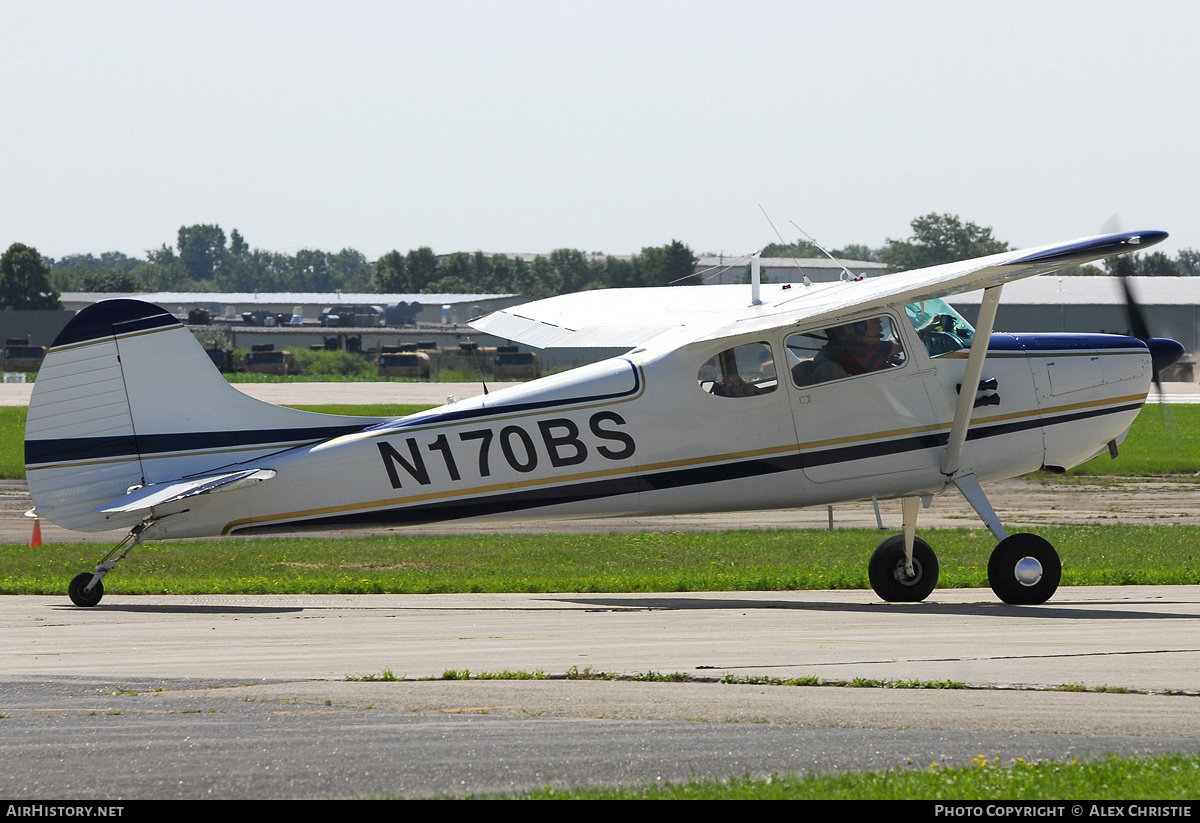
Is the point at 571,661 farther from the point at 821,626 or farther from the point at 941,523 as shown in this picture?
the point at 941,523

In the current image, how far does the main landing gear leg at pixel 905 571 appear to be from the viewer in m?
12.2

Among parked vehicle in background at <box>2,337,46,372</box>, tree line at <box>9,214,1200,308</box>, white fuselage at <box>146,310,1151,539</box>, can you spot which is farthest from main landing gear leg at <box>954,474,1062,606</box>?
tree line at <box>9,214,1200,308</box>

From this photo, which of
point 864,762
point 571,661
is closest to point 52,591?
point 571,661

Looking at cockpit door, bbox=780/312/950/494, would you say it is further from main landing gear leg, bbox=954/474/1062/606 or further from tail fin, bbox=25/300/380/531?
tail fin, bbox=25/300/380/531

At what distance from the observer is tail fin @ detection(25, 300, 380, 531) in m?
11.1

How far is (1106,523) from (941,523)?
8.34 ft

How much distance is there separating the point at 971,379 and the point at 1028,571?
67.5 inches

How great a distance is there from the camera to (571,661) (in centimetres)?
827

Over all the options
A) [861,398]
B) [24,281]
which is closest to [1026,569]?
[861,398]

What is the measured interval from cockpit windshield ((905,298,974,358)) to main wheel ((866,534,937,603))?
1834 mm

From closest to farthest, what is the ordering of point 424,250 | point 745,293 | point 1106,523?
point 745,293 < point 1106,523 < point 424,250

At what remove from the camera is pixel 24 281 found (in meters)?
110

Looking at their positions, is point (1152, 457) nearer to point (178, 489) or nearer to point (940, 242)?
point (178, 489)

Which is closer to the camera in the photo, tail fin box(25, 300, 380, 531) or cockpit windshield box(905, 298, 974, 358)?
tail fin box(25, 300, 380, 531)
